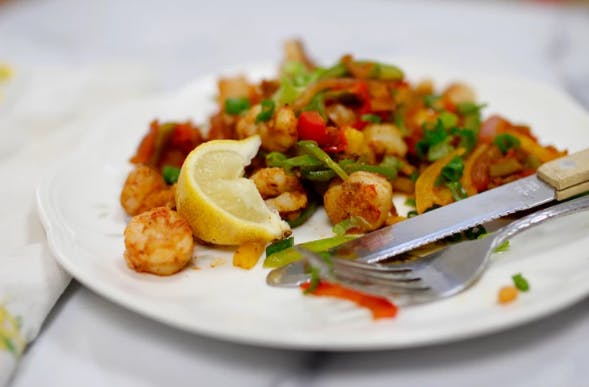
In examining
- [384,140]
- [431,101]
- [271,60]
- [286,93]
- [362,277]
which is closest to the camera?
[362,277]

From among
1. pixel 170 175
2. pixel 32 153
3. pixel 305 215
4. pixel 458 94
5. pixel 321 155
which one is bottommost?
pixel 32 153

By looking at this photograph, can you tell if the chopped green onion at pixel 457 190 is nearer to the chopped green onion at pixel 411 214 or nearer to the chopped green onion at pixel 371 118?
the chopped green onion at pixel 411 214

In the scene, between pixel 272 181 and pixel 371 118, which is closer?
pixel 272 181

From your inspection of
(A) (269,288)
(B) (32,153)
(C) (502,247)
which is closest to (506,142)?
(C) (502,247)

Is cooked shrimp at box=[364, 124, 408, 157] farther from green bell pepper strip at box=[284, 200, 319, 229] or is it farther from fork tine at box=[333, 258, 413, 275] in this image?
fork tine at box=[333, 258, 413, 275]

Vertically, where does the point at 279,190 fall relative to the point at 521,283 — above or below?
below

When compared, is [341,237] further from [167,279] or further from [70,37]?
[70,37]

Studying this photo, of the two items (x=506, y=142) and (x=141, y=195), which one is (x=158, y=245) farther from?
(x=506, y=142)

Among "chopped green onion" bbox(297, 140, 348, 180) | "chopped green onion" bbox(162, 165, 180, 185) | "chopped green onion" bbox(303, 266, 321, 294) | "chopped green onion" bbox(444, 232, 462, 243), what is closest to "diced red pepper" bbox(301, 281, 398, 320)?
"chopped green onion" bbox(303, 266, 321, 294)
